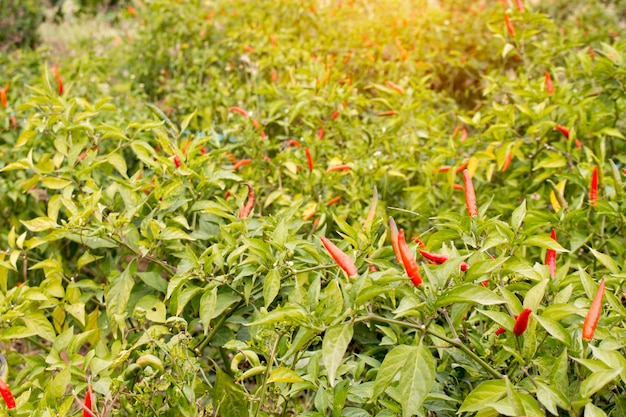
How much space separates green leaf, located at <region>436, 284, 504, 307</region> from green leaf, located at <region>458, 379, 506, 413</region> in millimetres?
163

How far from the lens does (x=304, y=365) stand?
Answer: 162 centimetres

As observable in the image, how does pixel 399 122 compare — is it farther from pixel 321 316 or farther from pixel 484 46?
pixel 484 46

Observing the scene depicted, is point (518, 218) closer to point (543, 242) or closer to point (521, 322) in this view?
point (543, 242)

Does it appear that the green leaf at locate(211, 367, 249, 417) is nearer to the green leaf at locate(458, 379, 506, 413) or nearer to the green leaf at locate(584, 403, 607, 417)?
the green leaf at locate(458, 379, 506, 413)

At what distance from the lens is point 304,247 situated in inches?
63.2

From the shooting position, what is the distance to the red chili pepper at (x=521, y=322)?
4.04ft

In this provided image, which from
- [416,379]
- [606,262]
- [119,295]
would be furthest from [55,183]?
[606,262]

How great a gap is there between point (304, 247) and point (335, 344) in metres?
0.43

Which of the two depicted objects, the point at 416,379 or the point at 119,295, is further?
the point at 119,295

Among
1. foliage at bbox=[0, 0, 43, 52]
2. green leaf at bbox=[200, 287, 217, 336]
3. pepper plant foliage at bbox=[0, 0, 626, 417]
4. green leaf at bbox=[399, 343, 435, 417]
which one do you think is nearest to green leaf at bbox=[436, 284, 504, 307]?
pepper plant foliage at bbox=[0, 0, 626, 417]

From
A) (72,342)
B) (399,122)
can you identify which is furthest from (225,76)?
(72,342)

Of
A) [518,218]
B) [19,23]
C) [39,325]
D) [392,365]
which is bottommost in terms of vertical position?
[19,23]

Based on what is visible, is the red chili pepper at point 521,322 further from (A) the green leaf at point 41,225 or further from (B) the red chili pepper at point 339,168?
(A) the green leaf at point 41,225

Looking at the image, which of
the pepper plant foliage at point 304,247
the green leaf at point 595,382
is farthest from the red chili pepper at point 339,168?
the green leaf at point 595,382
